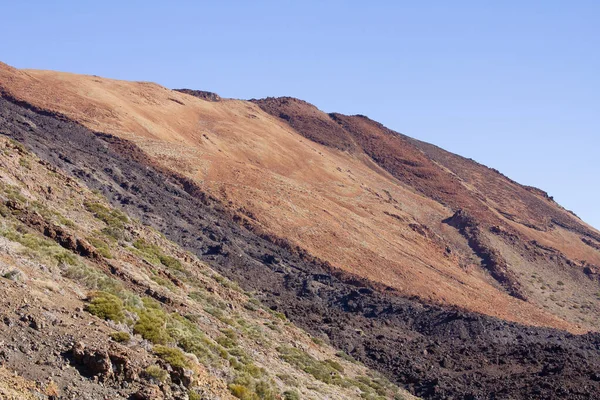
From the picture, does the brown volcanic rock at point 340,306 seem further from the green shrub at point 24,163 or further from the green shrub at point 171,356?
the green shrub at point 171,356

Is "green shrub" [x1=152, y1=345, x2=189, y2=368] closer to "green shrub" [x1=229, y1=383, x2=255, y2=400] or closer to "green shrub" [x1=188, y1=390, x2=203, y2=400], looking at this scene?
"green shrub" [x1=188, y1=390, x2=203, y2=400]

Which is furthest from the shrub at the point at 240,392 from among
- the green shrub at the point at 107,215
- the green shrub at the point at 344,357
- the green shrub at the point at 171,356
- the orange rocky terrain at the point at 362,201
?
the orange rocky terrain at the point at 362,201

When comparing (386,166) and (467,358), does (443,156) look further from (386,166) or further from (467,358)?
(467,358)

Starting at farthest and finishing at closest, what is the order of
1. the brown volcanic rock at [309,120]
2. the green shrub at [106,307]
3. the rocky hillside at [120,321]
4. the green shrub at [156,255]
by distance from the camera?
the brown volcanic rock at [309,120], the green shrub at [156,255], the green shrub at [106,307], the rocky hillside at [120,321]

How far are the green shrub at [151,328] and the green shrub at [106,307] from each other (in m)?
0.45

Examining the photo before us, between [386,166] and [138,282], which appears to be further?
[386,166]

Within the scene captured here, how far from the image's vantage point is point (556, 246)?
75938 mm

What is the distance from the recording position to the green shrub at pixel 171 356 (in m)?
12.3

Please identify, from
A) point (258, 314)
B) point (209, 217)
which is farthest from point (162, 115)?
point (258, 314)

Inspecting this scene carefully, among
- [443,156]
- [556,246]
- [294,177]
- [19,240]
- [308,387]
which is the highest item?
[443,156]

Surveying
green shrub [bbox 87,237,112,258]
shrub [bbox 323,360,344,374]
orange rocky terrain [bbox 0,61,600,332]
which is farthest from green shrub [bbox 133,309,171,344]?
orange rocky terrain [bbox 0,61,600,332]

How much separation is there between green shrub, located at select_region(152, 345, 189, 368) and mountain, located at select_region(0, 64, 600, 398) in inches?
87.7

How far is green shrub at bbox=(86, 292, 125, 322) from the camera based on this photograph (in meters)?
13.2

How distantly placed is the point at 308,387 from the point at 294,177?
1726 inches
